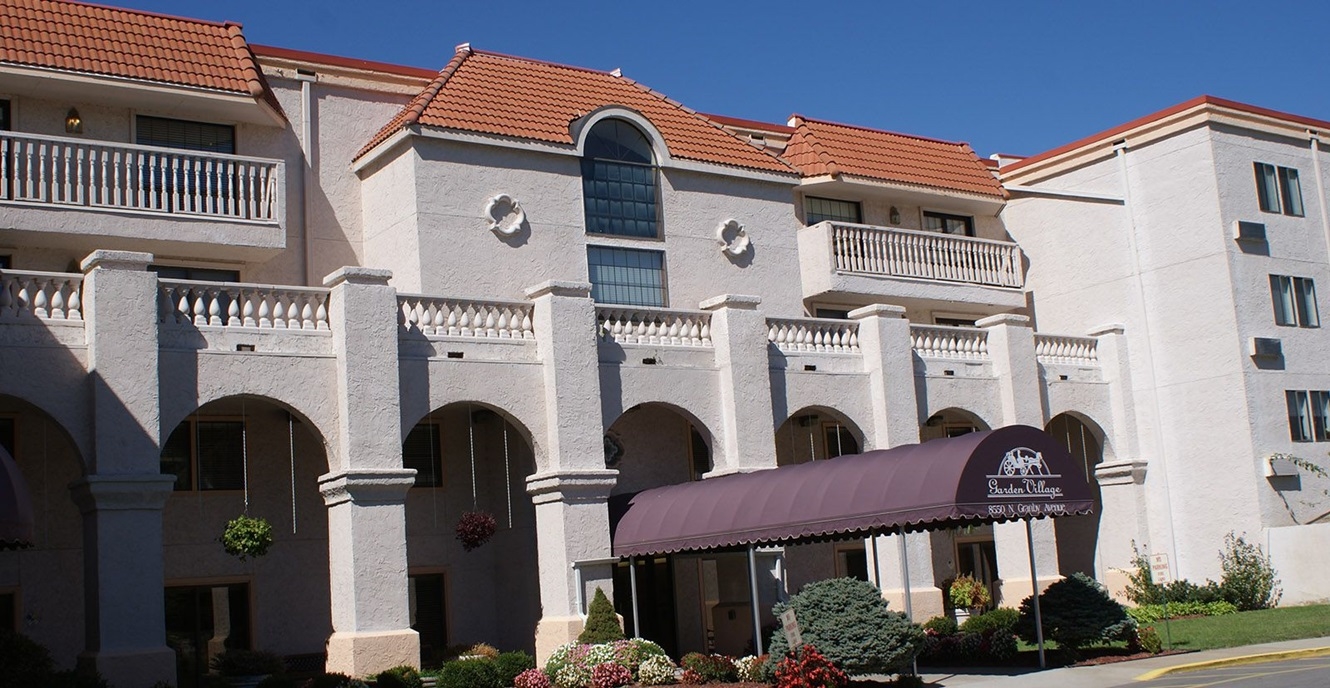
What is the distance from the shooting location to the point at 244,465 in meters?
23.9

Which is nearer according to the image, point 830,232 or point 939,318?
point 830,232

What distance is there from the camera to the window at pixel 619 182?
2800 centimetres

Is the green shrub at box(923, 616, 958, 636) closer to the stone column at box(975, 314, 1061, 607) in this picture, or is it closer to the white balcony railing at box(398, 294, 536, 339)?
the stone column at box(975, 314, 1061, 607)

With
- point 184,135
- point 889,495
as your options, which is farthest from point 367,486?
point 184,135

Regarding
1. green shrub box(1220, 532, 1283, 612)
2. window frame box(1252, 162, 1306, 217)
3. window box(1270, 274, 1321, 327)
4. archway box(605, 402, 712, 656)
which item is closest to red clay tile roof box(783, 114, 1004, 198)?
window frame box(1252, 162, 1306, 217)

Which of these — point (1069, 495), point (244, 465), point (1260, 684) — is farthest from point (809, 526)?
point (244, 465)

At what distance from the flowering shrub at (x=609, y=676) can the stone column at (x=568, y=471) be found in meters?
2.34

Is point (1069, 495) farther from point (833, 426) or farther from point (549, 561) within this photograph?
point (833, 426)

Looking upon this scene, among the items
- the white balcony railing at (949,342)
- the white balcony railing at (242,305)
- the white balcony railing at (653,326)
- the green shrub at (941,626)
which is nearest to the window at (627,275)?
the white balcony railing at (653,326)

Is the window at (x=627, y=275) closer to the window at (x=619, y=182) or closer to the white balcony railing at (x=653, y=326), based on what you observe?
the window at (x=619, y=182)

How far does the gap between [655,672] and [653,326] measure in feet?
23.3

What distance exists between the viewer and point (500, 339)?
23.8 meters

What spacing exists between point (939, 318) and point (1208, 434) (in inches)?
263

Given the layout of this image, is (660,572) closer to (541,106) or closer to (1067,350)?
(541,106)
